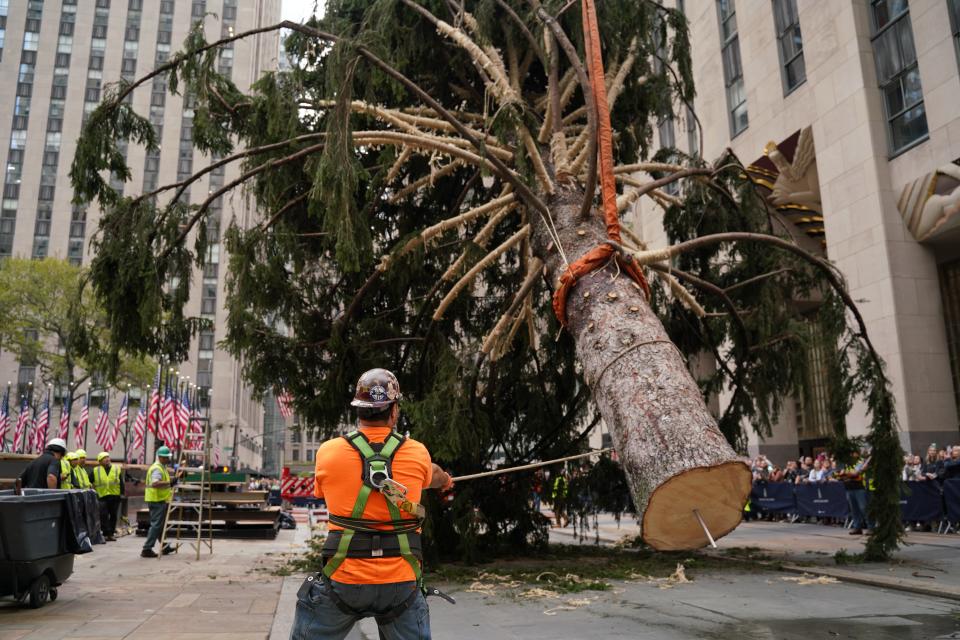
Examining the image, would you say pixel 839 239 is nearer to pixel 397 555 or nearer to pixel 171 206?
pixel 171 206

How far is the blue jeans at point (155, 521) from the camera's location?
12852 millimetres

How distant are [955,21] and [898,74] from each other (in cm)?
230

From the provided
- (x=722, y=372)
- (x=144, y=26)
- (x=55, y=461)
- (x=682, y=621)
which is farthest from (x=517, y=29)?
(x=144, y=26)

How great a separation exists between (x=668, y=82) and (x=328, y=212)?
23.5 ft

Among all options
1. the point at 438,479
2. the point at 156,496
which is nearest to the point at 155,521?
the point at 156,496

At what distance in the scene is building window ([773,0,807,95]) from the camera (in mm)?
27047

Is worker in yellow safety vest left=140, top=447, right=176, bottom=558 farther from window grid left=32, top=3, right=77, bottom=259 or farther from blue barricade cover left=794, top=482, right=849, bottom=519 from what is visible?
window grid left=32, top=3, right=77, bottom=259

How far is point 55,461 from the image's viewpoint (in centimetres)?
1070

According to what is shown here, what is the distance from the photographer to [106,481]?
1590cm

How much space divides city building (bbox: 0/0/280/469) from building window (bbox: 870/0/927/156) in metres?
64.2

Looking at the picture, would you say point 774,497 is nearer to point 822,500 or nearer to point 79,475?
point 822,500

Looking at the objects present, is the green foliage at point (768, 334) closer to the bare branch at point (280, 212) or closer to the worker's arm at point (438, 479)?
the bare branch at point (280, 212)

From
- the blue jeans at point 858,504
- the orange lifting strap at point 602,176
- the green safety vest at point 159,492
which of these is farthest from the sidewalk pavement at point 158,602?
the blue jeans at point 858,504

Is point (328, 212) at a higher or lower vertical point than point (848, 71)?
lower
